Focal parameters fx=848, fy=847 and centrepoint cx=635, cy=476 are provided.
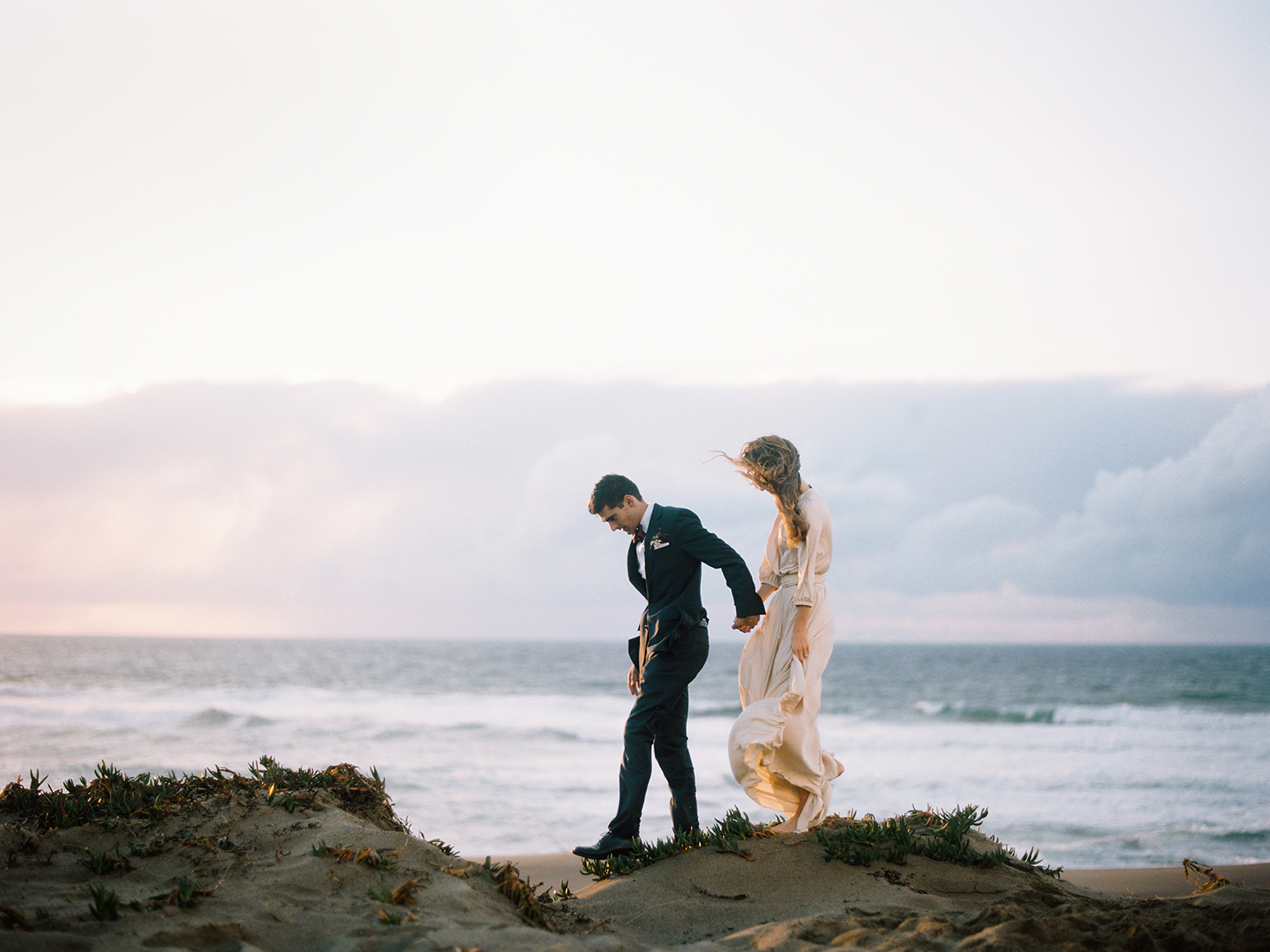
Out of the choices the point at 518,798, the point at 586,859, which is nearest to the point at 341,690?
the point at 518,798

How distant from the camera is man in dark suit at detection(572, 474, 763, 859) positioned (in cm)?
480

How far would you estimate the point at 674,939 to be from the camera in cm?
355

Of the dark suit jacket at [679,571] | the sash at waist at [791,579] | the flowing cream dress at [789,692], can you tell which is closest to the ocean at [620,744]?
the flowing cream dress at [789,692]

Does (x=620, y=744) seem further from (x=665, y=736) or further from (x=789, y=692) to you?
(x=789, y=692)

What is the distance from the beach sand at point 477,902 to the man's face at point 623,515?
72.3 inches

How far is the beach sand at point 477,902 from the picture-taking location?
2.78 m

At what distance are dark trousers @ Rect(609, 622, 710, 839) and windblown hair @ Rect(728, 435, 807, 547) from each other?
84 centimetres

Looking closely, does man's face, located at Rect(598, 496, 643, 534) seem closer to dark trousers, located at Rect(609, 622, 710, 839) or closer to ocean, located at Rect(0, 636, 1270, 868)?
dark trousers, located at Rect(609, 622, 710, 839)

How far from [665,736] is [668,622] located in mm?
663

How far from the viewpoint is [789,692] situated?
465 cm

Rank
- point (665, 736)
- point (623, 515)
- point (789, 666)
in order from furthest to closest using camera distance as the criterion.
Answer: point (623, 515) → point (665, 736) → point (789, 666)

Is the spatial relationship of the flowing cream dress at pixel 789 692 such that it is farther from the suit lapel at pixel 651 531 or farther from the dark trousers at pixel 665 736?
the suit lapel at pixel 651 531

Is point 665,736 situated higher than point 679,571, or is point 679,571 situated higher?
point 679,571

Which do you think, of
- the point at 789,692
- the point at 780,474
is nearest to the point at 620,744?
the point at 789,692
